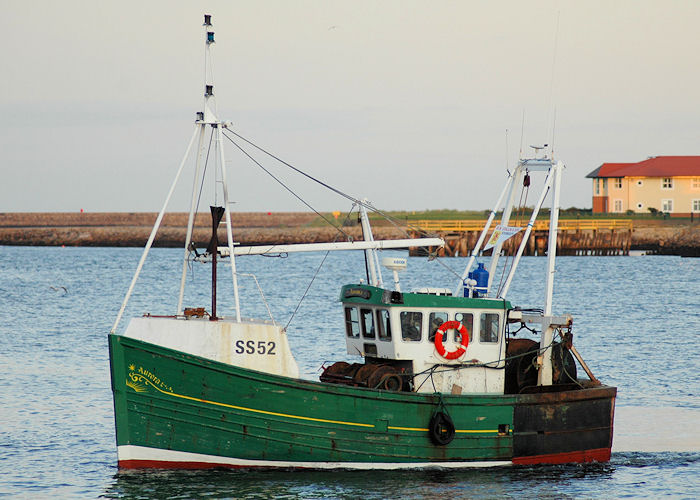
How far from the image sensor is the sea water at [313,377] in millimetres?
18797

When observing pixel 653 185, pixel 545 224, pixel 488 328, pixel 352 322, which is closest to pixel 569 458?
pixel 488 328

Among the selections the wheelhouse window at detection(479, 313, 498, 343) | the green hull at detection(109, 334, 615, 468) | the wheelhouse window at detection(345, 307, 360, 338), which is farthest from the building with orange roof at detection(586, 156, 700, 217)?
the green hull at detection(109, 334, 615, 468)

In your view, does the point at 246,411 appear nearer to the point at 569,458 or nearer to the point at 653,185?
the point at 569,458

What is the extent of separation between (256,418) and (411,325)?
374 centimetres

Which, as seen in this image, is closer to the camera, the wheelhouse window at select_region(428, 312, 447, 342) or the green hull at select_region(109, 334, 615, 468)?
the green hull at select_region(109, 334, 615, 468)

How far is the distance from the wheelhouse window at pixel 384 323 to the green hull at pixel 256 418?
4.98 ft

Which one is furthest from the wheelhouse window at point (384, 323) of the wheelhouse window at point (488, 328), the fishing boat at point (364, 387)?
the wheelhouse window at point (488, 328)

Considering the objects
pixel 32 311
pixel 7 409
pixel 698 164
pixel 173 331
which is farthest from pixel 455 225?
pixel 173 331

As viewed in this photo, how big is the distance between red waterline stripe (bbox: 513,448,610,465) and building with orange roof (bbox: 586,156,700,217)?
91927mm

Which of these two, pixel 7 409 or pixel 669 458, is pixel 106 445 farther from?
pixel 669 458

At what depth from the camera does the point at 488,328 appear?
66.8 ft

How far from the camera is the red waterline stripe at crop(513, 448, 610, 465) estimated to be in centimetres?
2025

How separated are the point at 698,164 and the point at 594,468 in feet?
317

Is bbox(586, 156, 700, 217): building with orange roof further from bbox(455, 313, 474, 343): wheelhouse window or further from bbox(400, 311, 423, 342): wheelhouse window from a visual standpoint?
bbox(400, 311, 423, 342): wheelhouse window
